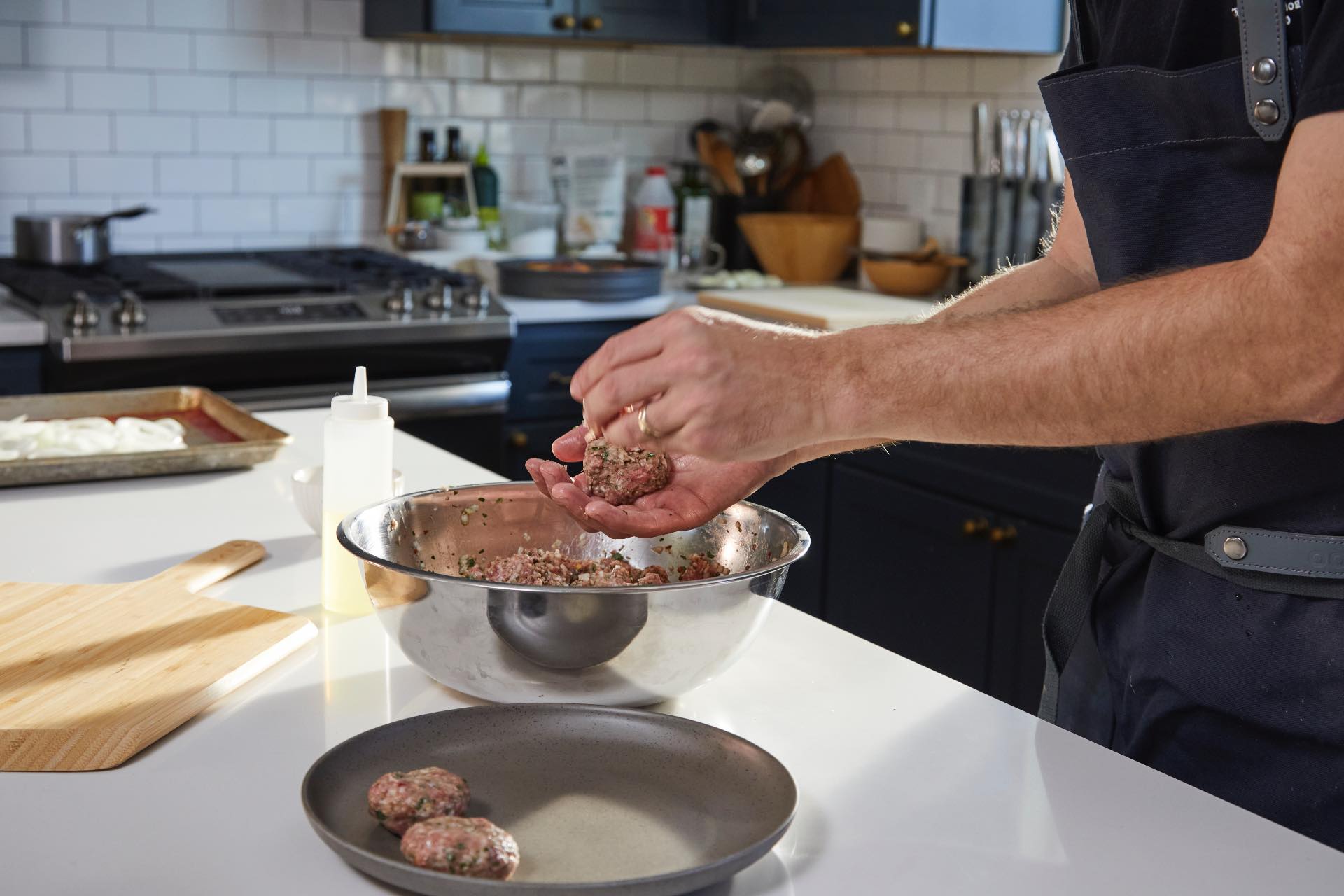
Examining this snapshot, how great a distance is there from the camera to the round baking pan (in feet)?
10.8

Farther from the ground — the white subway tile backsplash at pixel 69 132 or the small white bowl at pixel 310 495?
the white subway tile backsplash at pixel 69 132

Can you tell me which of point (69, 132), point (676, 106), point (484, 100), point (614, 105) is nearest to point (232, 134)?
point (69, 132)

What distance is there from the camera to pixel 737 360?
93cm

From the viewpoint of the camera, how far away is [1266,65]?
106cm

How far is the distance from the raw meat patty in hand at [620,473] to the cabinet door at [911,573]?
1.58 meters

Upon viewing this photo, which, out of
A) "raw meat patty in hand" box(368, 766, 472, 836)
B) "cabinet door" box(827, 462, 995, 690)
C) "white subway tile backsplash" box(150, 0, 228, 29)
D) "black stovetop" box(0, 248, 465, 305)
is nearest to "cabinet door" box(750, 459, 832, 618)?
"cabinet door" box(827, 462, 995, 690)

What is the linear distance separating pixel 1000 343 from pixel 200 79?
9.79 feet

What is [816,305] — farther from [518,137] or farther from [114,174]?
[114,174]

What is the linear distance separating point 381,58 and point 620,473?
280cm

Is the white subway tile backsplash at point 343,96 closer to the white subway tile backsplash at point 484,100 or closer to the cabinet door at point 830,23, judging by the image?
the white subway tile backsplash at point 484,100

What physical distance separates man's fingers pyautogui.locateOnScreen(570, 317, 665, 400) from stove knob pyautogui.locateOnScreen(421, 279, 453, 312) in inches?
87.1

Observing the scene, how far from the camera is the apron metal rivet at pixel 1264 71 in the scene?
3.46ft

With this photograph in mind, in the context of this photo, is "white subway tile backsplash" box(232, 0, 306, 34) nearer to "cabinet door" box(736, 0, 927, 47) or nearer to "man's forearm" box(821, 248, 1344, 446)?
"cabinet door" box(736, 0, 927, 47)

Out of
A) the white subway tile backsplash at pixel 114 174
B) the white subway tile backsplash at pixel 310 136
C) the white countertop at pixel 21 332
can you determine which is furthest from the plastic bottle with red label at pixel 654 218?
the white countertop at pixel 21 332
